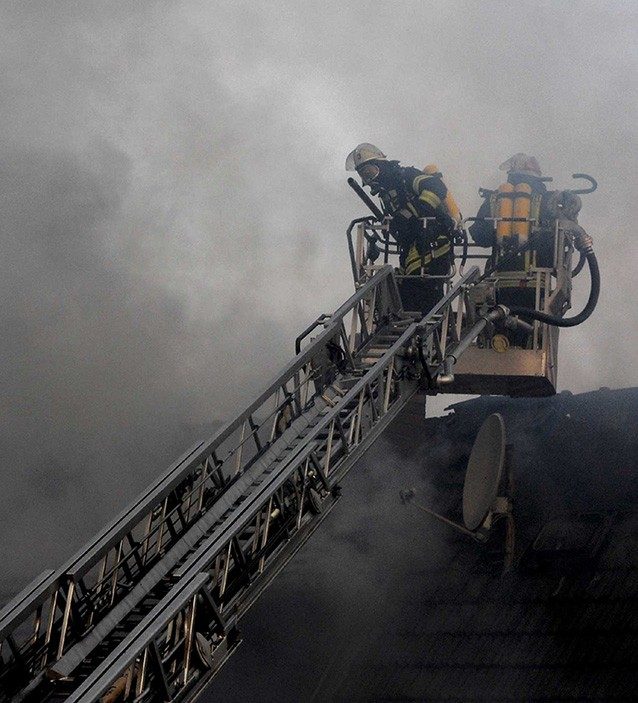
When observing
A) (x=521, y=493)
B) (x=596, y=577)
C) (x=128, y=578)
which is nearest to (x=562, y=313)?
(x=521, y=493)

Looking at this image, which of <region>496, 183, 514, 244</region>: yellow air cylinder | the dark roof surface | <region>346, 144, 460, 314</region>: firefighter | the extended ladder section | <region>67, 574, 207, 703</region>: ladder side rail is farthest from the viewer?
<region>496, 183, 514, 244</region>: yellow air cylinder

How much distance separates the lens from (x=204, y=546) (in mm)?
11055

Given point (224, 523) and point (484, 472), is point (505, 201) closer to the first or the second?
point (484, 472)

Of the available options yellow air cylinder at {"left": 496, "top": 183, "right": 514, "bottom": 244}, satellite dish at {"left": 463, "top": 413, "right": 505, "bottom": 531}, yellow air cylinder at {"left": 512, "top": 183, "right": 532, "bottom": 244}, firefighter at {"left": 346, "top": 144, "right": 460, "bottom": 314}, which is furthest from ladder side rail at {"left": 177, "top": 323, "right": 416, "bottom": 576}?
yellow air cylinder at {"left": 496, "top": 183, "right": 514, "bottom": 244}

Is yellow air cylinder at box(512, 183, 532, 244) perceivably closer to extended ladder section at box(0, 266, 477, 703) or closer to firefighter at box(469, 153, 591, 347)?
firefighter at box(469, 153, 591, 347)

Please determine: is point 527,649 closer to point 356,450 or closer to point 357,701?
point 357,701

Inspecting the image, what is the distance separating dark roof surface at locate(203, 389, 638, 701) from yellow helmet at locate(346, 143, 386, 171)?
3.92 m

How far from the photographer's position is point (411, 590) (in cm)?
1638

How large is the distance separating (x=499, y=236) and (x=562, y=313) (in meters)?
1.53

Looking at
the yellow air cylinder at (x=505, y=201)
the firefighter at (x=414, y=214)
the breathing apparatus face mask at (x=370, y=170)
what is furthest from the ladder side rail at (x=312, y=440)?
the yellow air cylinder at (x=505, y=201)

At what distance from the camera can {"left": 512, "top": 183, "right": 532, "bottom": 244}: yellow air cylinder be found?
17.2 meters

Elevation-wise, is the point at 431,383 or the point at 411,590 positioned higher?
the point at 431,383

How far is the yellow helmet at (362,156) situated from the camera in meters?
16.4

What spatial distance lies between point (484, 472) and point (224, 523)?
19.0 ft
